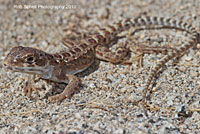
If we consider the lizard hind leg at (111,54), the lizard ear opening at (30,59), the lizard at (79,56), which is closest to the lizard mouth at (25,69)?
the lizard at (79,56)

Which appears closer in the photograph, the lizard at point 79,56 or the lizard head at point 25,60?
the lizard head at point 25,60

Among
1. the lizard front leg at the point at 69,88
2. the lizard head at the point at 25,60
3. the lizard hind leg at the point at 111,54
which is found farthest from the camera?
the lizard hind leg at the point at 111,54

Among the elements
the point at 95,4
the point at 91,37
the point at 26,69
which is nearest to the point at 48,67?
the point at 26,69

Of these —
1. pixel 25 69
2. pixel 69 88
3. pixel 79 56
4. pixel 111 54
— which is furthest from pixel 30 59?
pixel 111 54

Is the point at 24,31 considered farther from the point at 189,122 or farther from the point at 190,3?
the point at 189,122

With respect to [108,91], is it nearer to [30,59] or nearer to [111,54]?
[111,54]

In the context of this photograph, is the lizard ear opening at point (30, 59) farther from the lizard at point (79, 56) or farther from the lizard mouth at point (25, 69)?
the lizard mouth at point (25, 69)

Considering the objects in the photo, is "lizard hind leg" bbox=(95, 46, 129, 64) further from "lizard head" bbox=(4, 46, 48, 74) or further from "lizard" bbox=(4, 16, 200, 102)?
"lizard head" bbox=(4, 46, 48, 74)

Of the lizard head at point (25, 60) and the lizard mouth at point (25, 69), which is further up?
the lizard head at point (25, 60)
